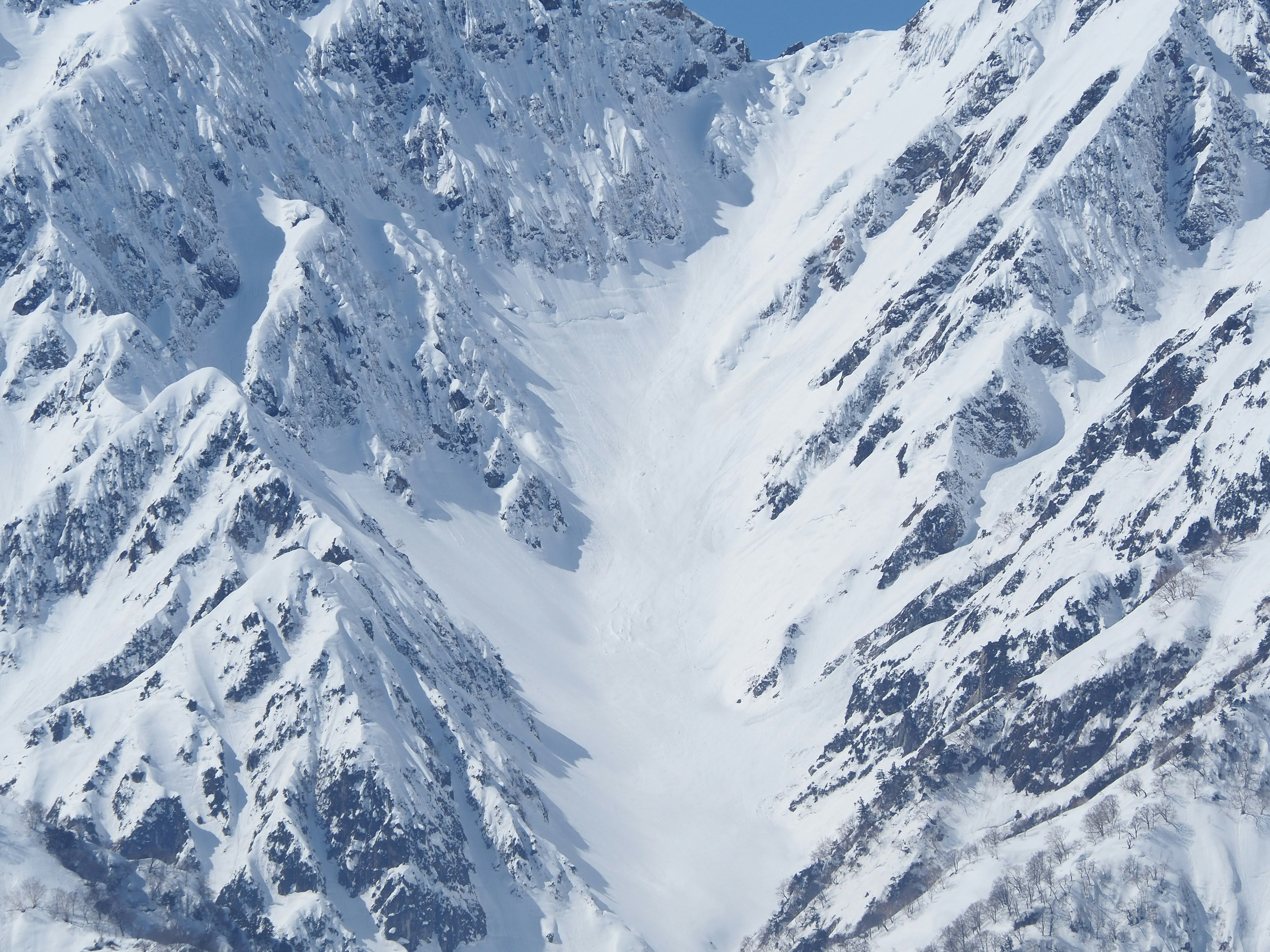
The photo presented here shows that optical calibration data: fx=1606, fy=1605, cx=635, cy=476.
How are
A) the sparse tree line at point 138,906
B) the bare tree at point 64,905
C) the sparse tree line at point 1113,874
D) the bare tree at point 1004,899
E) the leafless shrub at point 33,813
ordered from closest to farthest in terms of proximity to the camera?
the sparse tree line at point 1113,874, the bare tree at point 1004,899, the sparse tree line at point 138,906, the bare tree at point 64,905, the leafless shrub at point 33,813

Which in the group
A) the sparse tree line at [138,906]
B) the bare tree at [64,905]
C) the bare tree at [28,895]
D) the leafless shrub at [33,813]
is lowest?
the sparse tree line at [138,906]

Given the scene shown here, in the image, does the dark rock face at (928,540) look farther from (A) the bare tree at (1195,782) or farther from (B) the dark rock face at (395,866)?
(B) the dark rock face at (395,866)

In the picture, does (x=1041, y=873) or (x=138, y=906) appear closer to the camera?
(x=1041, y=873)

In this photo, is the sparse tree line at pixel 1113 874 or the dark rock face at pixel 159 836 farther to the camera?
the dark rock face at pixel 159 836

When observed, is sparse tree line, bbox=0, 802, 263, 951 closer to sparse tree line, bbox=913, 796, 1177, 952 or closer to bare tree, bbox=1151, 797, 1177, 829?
sparse tree line, bbox=913, 796, 1177, 952

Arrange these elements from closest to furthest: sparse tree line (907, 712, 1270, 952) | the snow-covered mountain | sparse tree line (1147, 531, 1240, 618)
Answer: sparse tree line (907, 712, 1270, 952), the snow-covered mountain, sparse tree line (1147, 531, 1240, 618)

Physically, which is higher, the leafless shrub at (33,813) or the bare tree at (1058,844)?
the leafless shrub at (33,813)

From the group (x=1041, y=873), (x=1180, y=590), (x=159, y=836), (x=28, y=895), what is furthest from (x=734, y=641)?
(x=28, y=895)

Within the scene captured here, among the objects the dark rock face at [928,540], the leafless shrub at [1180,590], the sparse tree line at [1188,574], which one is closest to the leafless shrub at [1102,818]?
the sparse tree line at [1188,574]

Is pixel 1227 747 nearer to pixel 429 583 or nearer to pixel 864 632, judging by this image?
pixel 864 632

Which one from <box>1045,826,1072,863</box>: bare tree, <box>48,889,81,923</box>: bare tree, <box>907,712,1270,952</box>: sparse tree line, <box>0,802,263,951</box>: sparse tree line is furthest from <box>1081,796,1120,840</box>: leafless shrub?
<box>48,889,81,923</box>: bare tree

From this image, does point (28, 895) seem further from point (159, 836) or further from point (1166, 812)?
point (1166, 812)
